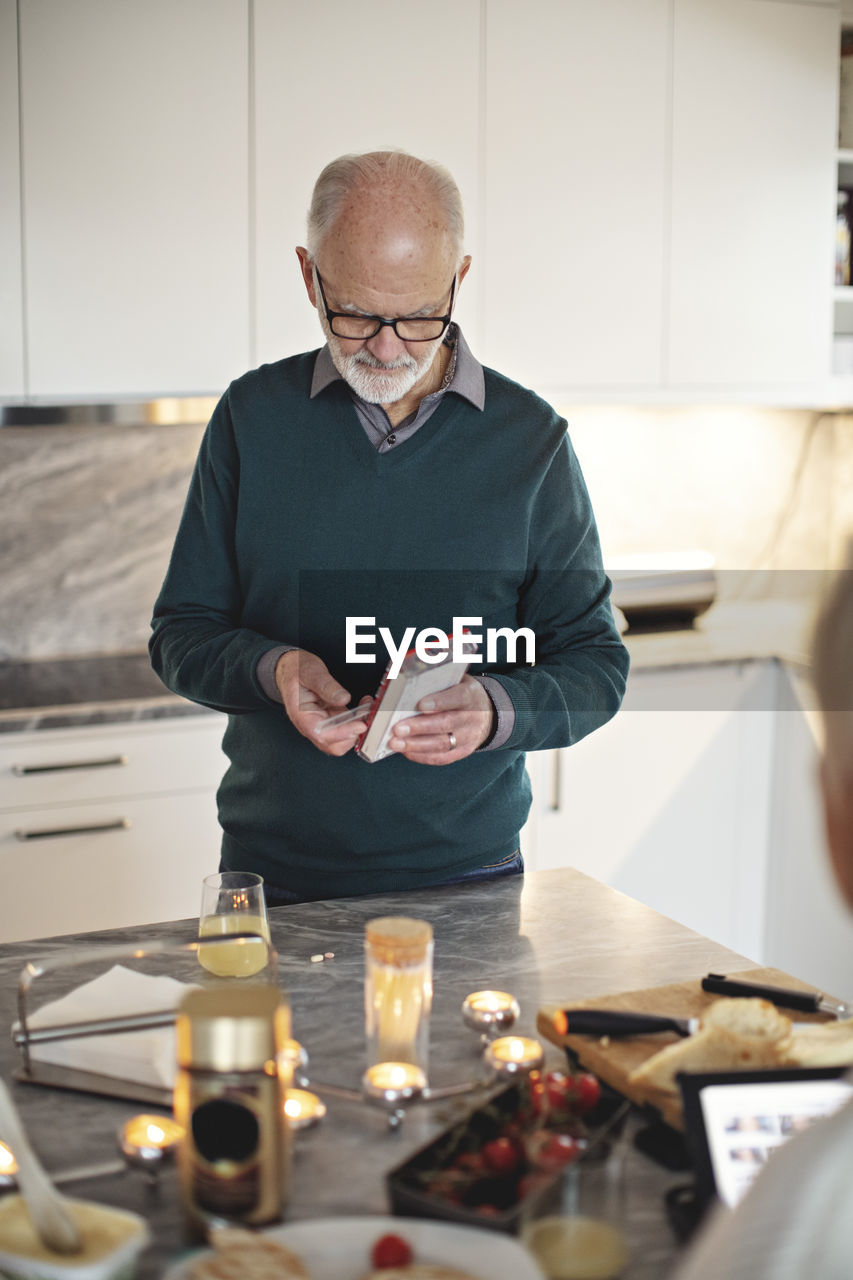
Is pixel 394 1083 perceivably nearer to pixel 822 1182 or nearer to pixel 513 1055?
pixel 513 1055

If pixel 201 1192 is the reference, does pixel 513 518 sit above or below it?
above

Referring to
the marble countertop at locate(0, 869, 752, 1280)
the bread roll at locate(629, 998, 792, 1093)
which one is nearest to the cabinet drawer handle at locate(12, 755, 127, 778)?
the marble countertop at locate(0, 869, 752, 1280)

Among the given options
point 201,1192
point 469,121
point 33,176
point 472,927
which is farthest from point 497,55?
point 201,1192

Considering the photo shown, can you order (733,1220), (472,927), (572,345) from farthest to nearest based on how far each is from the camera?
(572,345) < (472,927) < (733,1220)

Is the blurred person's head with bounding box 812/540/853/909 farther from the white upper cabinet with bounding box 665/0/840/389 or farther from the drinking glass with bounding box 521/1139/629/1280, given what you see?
the white upper cabinet with bounding box 665/0/840/389

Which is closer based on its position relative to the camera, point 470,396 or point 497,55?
point 470,396

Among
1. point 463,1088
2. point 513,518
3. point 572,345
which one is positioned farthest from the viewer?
point 572,345

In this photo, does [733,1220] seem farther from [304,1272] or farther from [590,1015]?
[590,1015]

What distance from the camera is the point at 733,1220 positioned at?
0.67 meters

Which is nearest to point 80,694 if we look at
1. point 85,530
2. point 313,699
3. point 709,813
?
point 85,530

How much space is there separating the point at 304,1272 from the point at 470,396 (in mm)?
1169

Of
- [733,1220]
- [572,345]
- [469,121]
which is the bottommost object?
[733,1220]

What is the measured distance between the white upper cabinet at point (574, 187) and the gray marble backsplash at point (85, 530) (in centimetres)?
85

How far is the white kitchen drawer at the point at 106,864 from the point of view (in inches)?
99.3
